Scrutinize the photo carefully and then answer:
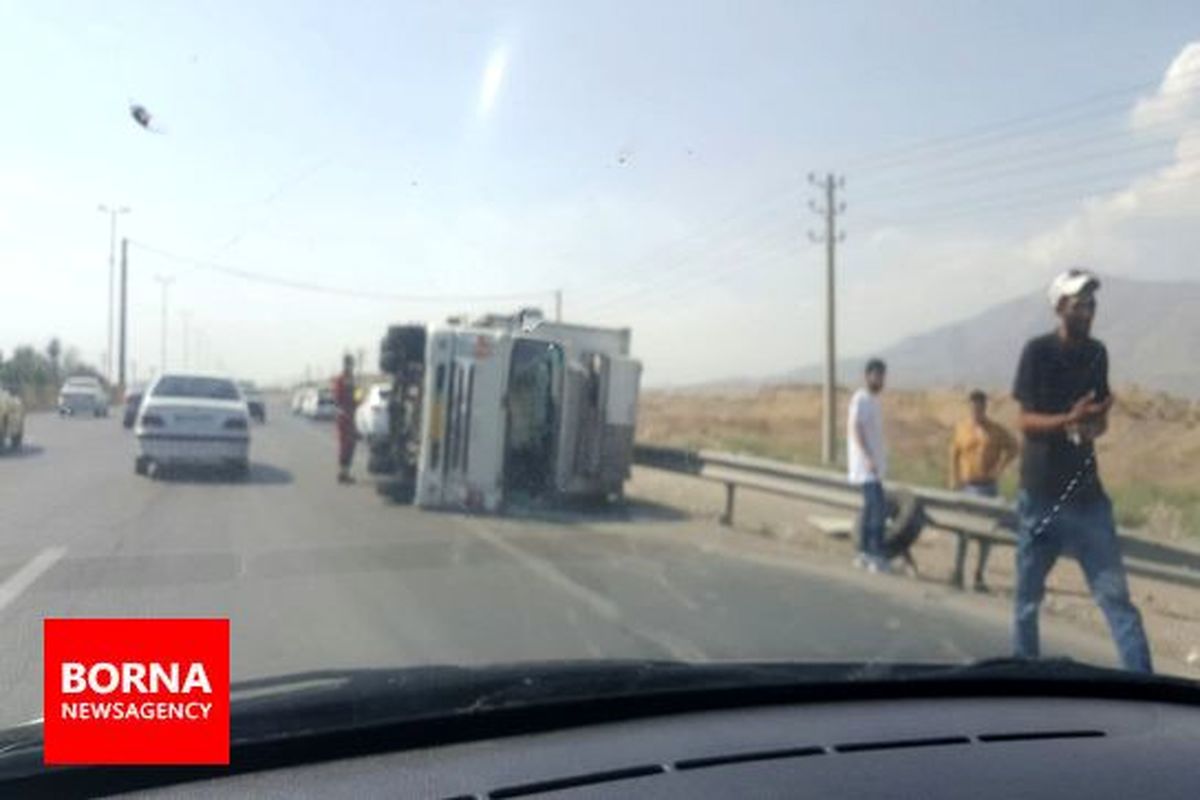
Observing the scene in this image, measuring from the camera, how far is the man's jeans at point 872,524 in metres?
11.7

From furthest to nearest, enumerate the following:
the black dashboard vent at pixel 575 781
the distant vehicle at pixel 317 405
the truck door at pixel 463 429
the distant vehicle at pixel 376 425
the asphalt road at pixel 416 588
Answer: the distant vehicle at pixel 317 405
the distant vehicle at pixel 376 425
the truck door at pixel 463 429
the asphalt road at pixel 416 588
the black dashboard vent at pixel 575 781

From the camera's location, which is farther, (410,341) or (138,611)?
(410,341)

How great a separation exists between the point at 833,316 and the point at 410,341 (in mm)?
16445

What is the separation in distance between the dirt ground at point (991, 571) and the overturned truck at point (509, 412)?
180 cm

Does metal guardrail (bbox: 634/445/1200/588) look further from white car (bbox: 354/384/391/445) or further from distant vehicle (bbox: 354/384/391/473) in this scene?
white car (bbox: 354/384/391/445)

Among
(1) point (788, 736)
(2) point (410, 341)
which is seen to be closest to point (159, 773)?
(1) point (788, 736)

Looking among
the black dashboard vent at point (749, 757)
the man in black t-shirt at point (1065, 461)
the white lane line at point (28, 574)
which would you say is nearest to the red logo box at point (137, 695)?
the black dashboard vent at point (749, 757)

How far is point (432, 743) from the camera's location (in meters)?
3.05

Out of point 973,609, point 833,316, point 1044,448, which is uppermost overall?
point 833,316

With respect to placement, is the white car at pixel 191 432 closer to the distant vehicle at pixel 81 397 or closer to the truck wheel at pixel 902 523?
the distant vehicle at pixel 81 397

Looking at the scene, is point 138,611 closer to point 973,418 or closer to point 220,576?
point 220,576

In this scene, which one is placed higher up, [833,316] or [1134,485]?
[833,316]

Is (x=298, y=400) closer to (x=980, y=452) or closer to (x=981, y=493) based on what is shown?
(x=980, y=452)

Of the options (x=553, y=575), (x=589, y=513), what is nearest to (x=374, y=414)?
(x=589, y=513)
